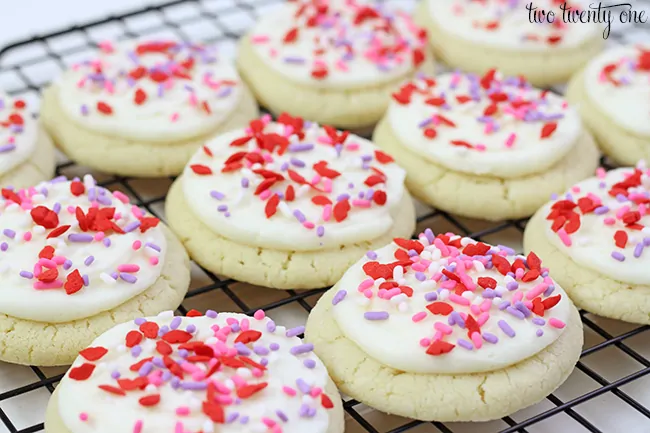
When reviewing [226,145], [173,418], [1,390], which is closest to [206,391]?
[173,418]

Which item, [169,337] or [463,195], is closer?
[169,337]

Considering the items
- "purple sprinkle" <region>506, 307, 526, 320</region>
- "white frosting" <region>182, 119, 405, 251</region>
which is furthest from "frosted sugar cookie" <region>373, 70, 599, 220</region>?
"purple sprinkle" <region>506, 307, 526, 320</region>

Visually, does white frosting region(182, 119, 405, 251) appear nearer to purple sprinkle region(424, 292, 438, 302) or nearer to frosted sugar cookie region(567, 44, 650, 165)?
purple sprinkle region(424, 292, 438, 302)

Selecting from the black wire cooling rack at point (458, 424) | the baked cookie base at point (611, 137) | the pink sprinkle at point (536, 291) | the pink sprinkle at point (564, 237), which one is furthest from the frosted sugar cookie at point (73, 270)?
the baked cookie base at point (611, 137)

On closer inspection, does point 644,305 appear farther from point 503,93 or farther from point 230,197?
point 230,197

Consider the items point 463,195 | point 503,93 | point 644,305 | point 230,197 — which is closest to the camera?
point 644,305

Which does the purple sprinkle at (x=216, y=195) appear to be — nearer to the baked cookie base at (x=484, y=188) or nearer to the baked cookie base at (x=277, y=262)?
the baked cookie base at (x=277, y=262)
